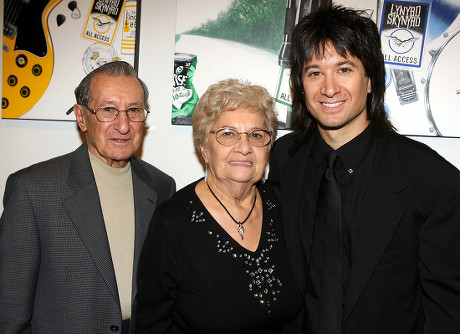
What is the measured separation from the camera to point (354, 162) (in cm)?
174

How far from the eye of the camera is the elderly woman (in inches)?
64.9

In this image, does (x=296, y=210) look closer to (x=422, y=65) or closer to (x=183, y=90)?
(x=183, y=90)

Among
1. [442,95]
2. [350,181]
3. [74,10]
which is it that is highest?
[74,10]


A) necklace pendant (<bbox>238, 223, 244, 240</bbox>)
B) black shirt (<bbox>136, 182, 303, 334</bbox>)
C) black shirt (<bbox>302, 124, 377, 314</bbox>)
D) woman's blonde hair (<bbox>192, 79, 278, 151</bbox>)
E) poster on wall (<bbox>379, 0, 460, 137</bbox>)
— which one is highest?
poster on wall (<bbox>379, 0, 460, 137</bbox>)

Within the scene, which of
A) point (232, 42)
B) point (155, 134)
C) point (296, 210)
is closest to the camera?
point (296, 210)

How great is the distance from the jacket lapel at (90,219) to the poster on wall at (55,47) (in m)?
0.78

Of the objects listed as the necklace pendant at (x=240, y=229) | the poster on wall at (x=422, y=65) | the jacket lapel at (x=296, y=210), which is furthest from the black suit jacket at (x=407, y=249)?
→ the poster on wall at (x=422, y=65)

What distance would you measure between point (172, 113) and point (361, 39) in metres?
1.20

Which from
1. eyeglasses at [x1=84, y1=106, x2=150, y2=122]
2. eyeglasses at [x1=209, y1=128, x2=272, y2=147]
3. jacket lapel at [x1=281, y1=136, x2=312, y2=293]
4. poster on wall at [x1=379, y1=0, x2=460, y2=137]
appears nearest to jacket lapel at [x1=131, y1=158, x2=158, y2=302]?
eyeglasses at [x1=84, y1=106, x2=150, y2=122]

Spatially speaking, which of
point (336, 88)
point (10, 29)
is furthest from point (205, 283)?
point (10, 29)

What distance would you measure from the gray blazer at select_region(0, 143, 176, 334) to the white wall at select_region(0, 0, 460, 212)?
2.50 ft

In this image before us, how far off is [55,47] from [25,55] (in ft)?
0.64

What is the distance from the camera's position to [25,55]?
248 cm

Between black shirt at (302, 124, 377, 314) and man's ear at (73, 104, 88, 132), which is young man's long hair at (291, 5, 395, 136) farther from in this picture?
man's ear at (73, 104, 88, 132)
